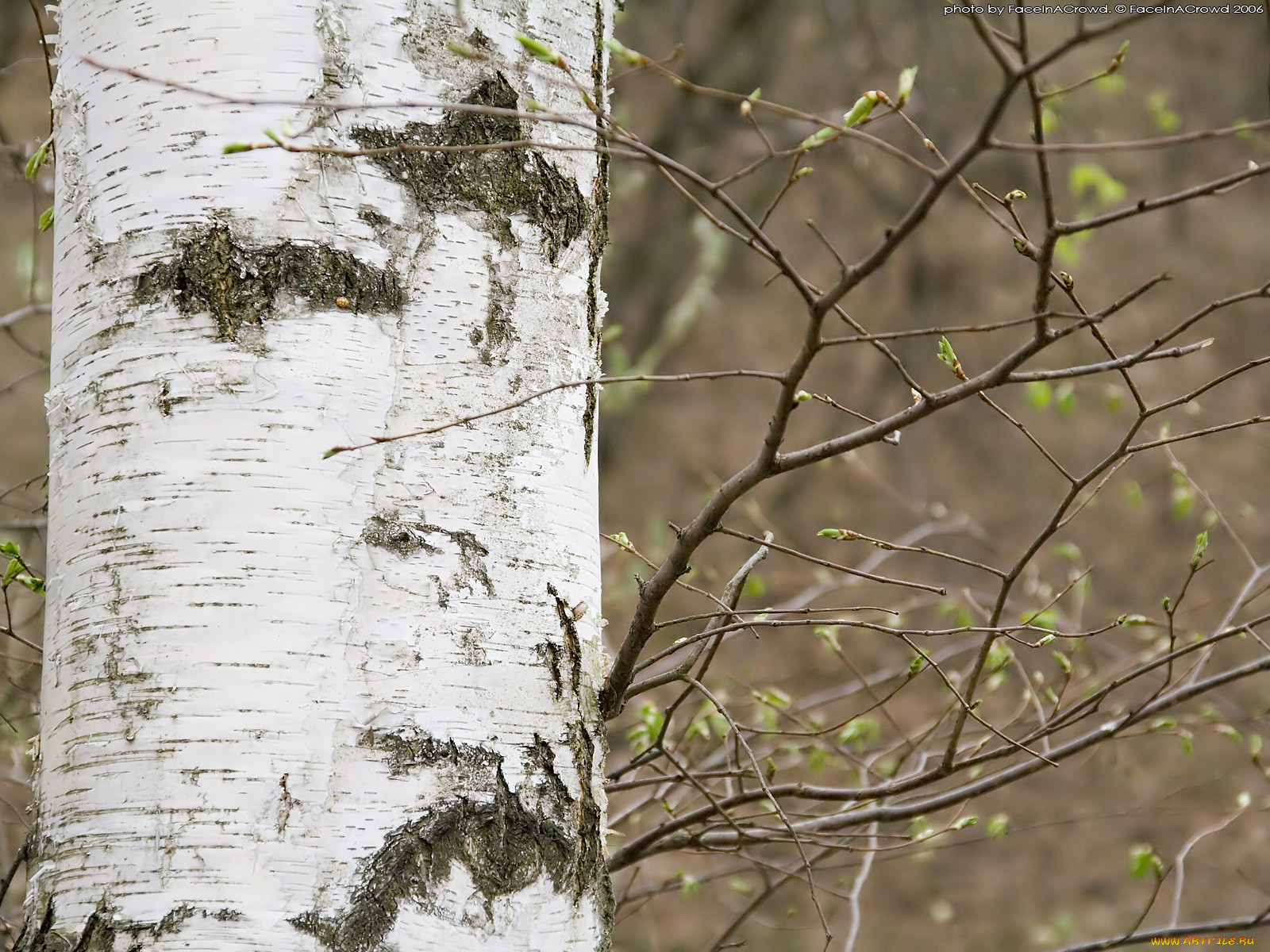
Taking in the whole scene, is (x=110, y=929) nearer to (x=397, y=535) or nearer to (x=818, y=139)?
(x=397, y=535)

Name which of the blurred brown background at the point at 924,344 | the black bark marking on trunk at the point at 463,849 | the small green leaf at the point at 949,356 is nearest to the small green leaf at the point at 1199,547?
the small green leaf at the point at 949,356

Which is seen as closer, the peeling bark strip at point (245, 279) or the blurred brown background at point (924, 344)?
the peeling bark strip at point (245, 279)

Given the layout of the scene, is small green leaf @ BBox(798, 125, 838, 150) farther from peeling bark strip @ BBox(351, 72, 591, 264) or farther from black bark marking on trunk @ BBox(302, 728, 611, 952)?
black bark marking on trunk @ BBox(302, 728, 611, 952)

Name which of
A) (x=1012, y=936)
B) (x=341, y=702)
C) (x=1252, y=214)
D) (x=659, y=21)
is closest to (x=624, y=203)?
(x=659, y=21)

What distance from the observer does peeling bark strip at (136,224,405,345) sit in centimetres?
98

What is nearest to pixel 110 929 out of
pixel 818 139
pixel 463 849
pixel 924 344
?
pixel 463 849

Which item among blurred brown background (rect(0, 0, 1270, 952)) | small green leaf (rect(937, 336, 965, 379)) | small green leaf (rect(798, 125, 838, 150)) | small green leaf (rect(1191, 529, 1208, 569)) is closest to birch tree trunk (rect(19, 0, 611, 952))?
small green leaf (rect(798, 125, 838, 150))

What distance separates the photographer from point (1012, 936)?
177 inches

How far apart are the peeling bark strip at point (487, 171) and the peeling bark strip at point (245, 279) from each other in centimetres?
11

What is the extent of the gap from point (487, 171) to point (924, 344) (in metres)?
3.94

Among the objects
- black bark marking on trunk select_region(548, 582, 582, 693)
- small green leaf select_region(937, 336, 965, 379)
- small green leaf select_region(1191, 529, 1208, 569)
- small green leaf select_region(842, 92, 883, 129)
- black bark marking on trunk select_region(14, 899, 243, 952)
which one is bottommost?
black bark marking on trunk select_region(14, 899, 243, 952)

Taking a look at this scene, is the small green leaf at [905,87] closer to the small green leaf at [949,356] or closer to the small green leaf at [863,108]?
the small green leaf at [863,108]

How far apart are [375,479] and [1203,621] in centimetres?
463

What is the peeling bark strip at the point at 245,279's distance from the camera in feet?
3.22
